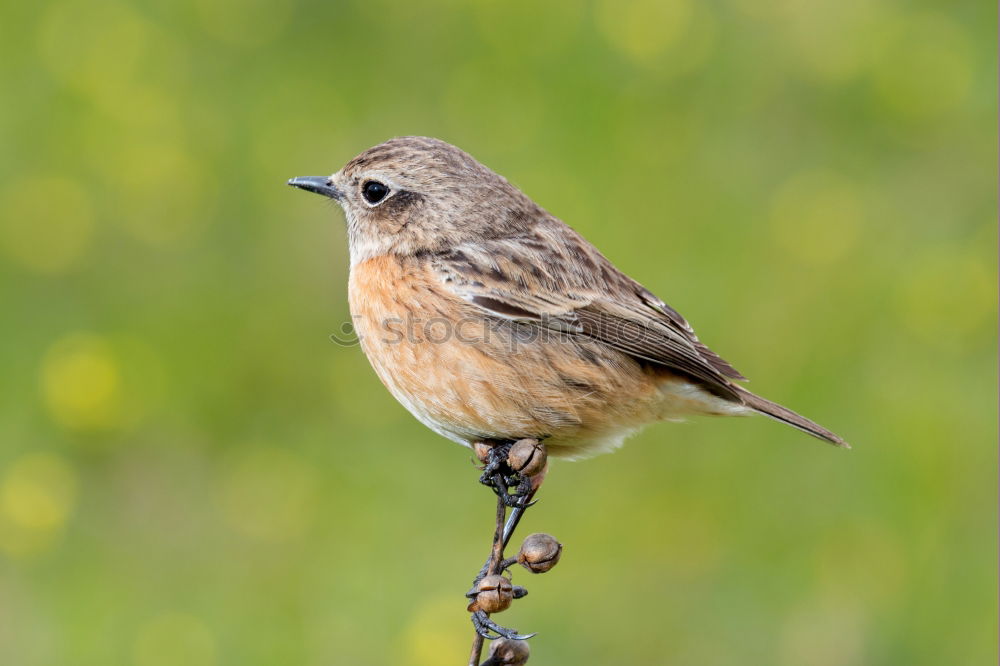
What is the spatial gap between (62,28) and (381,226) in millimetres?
5384

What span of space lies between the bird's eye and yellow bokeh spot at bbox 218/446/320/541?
254cm

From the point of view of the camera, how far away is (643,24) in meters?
9.99

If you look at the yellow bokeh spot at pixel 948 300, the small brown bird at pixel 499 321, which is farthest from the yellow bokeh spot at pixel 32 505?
the yellow bokeh spot at pixel 948 300

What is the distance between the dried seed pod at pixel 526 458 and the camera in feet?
13.6

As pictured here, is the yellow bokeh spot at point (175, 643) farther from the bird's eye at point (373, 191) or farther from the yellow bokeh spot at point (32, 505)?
the bird's eye at point (373, 191)

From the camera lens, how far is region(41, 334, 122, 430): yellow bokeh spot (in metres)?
7.96

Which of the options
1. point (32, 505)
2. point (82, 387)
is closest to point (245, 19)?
point (82, 387)

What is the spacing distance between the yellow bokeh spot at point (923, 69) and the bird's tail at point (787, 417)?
16.3ft

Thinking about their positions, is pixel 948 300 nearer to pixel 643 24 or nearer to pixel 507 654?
pixel 643 24

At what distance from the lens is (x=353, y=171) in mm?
5797

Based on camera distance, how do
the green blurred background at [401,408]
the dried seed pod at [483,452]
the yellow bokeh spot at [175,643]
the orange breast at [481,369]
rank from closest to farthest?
the dried seed pod at [483,452] < the orange breast at [481,369] < the yellow bokeh spot at [175,643] < the green blurred background at [401,408]

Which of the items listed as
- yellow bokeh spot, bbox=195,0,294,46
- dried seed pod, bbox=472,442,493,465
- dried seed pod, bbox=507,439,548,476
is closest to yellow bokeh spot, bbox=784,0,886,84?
yellow bokeh spot, bbox=195,0,294,46

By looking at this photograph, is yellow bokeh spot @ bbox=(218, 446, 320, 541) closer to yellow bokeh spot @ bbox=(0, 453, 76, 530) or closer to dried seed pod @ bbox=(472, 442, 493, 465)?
yellow bokeh spot @ bbox=(0, 453, 76, 530)

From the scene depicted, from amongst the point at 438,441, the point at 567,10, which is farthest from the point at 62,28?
the point at 438,441
